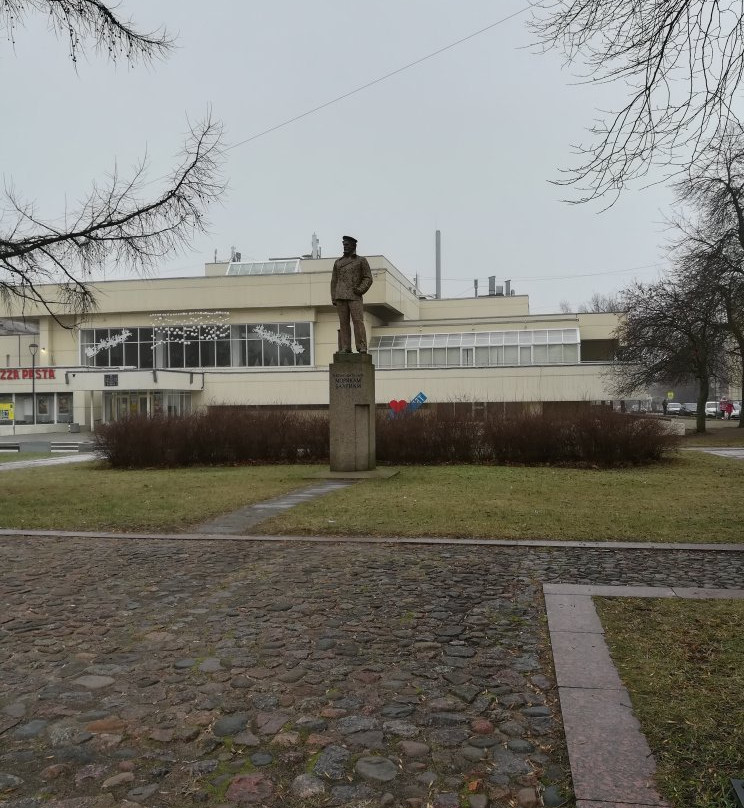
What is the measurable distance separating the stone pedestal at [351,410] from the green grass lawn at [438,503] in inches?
40.1

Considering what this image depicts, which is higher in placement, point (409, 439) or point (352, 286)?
point (352, 286)

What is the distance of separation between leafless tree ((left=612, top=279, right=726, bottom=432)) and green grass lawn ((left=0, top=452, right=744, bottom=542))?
16.2 meters

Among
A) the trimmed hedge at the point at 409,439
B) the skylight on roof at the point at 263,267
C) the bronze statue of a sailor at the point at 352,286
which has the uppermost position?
the skylight on roof at the point at 263,267

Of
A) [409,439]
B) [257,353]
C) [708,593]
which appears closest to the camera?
[708,593]

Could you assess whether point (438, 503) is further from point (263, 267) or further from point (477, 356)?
point (263, 267)

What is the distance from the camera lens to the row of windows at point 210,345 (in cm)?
4931

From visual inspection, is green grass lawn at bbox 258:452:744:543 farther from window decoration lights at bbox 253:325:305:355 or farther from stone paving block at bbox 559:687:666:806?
window decoration lights at bbox 253:325:305:355

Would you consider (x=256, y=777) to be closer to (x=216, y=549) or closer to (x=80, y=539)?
(x=216, y=549)

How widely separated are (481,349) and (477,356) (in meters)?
0.56

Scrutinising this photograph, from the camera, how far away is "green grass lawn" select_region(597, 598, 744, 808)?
2.73 meters

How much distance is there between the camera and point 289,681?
3.88m

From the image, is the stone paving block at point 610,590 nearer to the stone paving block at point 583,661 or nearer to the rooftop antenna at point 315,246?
the stone paving block at point 583,661

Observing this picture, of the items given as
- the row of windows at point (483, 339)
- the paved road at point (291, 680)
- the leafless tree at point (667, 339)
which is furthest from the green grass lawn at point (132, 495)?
the row of windows at point (483, 339)

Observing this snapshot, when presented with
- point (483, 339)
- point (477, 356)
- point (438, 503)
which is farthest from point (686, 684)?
point (483, 339)
